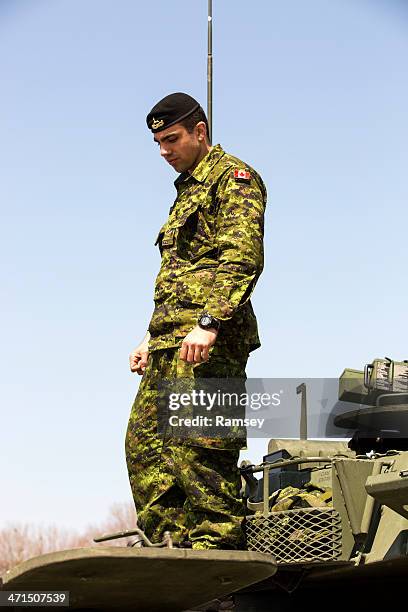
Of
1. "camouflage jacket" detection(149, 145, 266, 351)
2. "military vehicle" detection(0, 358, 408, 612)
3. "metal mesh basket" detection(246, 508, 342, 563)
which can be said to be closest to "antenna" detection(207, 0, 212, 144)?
"camouflage jacket" detection(149, 145, 266, 351)

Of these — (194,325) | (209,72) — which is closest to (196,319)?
(194,325)

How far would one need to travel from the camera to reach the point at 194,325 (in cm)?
444

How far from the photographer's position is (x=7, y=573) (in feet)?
12.6

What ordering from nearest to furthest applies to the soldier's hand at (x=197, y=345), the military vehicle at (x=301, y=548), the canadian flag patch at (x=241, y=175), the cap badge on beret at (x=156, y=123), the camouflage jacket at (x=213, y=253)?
the military vehicle at (x=301, y=548) < the soldier's hand at (x=197, y=345) < the camouflage jacket at (x=213, y=253) < the canadian flag patch at (x=241, y=175) < the cap badge on beret at (x=156, y=123)

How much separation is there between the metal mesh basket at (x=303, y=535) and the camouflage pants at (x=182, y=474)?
0.72 meters

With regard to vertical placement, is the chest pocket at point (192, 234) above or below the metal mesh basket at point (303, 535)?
above

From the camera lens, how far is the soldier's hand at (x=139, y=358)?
16.0ft

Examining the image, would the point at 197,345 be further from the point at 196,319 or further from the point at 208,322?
the point at 196,319

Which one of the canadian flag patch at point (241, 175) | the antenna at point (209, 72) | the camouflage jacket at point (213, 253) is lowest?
the camouflage jacket at point (213, 253)

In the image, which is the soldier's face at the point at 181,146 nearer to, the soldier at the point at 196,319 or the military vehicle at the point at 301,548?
the soldier at the point at 196,319

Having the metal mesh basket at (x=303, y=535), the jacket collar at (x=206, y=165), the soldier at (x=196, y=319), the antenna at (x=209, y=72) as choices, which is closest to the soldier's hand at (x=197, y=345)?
the soldier at (x=196, y=319)

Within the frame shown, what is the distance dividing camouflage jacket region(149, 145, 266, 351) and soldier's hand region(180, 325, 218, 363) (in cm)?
8

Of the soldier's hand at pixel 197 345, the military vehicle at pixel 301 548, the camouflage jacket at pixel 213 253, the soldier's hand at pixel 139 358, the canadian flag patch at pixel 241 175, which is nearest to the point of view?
the military vehicle at pixel 301 548

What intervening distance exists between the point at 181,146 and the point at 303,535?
1.70 meters
